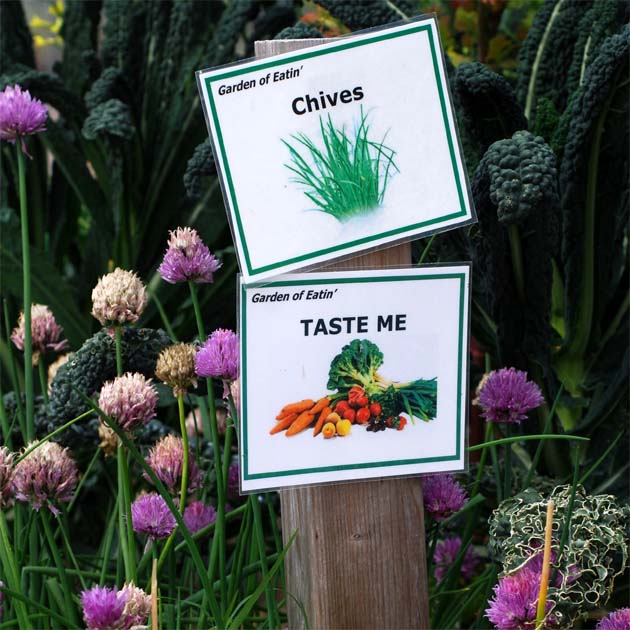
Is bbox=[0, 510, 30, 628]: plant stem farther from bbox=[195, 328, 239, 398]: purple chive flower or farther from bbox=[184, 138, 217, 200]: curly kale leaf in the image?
bbox=[184, 138, 217, 200]: curly kale leaf

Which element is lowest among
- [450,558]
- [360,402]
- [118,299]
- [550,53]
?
[450,558]

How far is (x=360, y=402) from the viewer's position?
994 millimetres

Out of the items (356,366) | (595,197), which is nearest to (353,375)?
(356,366)

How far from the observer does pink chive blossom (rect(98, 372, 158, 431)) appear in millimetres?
930

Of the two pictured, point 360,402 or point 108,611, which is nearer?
point 108,611

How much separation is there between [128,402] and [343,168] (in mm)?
336

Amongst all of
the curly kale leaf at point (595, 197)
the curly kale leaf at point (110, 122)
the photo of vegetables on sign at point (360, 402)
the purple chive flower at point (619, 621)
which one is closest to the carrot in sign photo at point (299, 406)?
the photo of vegetables on sign at point (360, 402)

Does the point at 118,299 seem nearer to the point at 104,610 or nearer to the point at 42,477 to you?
the point at 42,477

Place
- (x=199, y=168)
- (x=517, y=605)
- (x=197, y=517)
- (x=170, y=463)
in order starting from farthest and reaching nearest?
(x=199, y=168), (x=197, y=517), (x=170, y=463), (x=517, y=605)

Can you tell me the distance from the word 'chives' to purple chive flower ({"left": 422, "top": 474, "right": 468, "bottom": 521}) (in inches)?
16.5

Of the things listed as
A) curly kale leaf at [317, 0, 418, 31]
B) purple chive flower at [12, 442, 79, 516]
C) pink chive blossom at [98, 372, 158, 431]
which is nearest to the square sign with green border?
pink chive blossom at [98, 372, 158, 431]

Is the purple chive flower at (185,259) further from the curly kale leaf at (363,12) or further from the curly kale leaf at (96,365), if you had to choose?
the curly kale leaf at (363,12)

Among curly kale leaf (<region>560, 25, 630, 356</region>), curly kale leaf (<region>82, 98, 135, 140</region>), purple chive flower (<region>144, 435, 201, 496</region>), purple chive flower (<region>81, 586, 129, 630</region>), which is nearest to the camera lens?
purple chive flower (<region>81, 586, 129, 630</region>)

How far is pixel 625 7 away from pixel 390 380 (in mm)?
851
